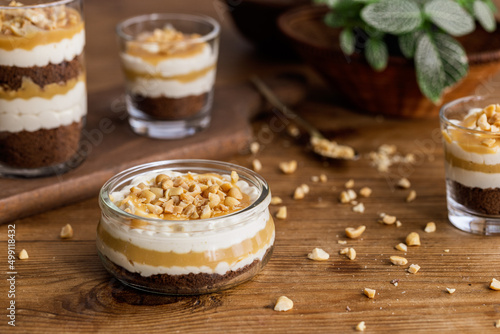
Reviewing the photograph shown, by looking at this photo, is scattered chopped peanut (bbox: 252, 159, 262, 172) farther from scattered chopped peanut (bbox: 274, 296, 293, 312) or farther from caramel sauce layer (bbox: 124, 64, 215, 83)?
scattered chopped peanut (bbox: 274, 296, 293, 312)

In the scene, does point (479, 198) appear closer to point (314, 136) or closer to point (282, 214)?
point (282, 214)

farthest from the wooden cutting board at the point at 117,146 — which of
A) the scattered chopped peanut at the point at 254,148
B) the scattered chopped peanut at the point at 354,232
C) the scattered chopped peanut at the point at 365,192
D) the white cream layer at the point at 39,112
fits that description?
the scattered chopped peanut at the point at 354,232

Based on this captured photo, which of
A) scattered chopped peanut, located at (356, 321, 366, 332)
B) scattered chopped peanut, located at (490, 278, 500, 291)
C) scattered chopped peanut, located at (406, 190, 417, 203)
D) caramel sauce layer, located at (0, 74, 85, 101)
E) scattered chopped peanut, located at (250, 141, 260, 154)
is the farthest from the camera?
scattered chopped peanut, located at (250, 141, 260, 154)

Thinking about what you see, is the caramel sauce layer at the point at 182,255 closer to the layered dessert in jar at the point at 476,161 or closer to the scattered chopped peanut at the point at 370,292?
the scattered chopped peanut at the point at 370,292

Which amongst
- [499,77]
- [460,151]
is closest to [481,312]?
[460,151]

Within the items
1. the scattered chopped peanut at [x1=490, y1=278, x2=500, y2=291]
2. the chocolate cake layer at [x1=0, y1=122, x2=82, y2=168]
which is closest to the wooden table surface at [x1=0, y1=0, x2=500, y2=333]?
the scattered chopped peanut at [x1=490, y1=278, x2=500, y2=291]
